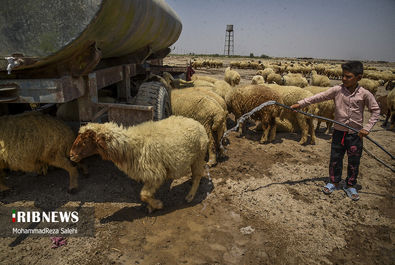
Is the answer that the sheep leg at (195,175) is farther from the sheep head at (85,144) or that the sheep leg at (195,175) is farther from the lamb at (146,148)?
the sheep head at (85,144)

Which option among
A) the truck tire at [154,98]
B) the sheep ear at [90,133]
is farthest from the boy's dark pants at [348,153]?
the sheep ear at [90,133]

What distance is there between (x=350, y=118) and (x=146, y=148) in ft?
11.8

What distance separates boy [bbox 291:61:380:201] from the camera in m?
3.85

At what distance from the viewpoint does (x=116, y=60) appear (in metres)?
5.80

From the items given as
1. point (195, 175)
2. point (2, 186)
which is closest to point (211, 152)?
point (195, 175)

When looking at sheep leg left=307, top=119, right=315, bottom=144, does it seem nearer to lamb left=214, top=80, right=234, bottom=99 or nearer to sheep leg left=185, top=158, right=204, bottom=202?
lamb left=214, top=80, right=234, bottom=99

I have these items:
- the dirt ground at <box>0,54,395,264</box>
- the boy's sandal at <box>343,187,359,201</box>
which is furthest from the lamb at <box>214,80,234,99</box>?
the boy's sandal at <box>343,187,359,201</box>

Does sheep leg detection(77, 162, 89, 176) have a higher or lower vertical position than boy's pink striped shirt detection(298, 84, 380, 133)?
lower

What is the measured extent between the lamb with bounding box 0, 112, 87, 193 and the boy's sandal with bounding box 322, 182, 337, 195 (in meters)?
4.70

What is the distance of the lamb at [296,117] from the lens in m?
7.26

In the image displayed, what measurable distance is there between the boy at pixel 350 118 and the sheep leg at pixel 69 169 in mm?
4402

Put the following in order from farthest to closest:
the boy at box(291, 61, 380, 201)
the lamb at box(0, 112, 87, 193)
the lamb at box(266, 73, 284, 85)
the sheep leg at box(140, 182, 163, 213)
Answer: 1. the lamb at box(266, 73, 284, 85)
2. the boy at box(291, 61, 380, 201)
3. the lamb at box(0, 112, 87, 193)
4. the sheep leg at box(140, 182, 163, 213)

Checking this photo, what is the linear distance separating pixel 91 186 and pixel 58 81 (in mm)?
2123

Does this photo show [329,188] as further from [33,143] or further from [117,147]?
[33,143]
